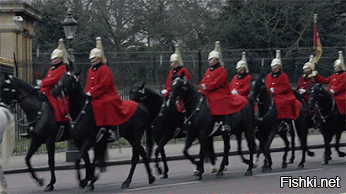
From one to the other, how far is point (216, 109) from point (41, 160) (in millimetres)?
6649

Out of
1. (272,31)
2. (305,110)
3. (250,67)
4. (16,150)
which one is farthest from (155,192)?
(272,31)

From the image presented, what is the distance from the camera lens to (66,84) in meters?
12.4

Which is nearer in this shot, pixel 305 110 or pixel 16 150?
pixel 305 110

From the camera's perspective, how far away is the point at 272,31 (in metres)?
39.6

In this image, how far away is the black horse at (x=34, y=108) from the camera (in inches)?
527

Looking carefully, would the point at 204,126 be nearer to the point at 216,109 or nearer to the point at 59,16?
the point at 216,109

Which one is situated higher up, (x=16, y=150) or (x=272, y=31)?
(x=272, y=31)

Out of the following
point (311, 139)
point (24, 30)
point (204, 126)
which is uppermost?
point (24, 30)

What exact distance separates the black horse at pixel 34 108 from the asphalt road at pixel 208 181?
85cm

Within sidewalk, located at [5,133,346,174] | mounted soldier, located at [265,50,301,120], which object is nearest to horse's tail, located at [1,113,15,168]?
sidewalk, located at [5,133,346,174]

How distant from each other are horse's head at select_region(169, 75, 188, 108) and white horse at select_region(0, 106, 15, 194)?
3349 millimetres

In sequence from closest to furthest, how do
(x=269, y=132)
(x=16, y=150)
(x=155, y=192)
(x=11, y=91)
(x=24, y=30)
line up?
(x=155, y=192), (x=11, y=91), (x=269, y=132), (x=16, y=150), (x=24, y=30)

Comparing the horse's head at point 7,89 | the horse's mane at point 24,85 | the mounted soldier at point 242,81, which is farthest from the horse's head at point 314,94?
the horse's head at point 7,89

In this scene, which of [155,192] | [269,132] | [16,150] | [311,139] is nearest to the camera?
[155,192]
